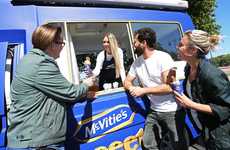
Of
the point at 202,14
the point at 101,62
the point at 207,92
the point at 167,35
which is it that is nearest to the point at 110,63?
the point at 101,62

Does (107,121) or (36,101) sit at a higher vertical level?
(36,101)

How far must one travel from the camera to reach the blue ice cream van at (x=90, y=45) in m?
3.48

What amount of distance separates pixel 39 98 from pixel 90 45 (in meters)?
1.62

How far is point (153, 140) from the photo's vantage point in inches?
173

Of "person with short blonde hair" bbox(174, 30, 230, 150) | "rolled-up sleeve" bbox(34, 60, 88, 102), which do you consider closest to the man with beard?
"person with short blonde hair" bbox(174, 30, 230, 150)

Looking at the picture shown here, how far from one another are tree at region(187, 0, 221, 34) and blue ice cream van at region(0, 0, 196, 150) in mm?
8729

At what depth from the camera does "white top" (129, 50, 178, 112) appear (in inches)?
169

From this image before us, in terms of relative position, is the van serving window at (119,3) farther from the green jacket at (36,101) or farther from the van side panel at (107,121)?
the van side panel at (107,121)

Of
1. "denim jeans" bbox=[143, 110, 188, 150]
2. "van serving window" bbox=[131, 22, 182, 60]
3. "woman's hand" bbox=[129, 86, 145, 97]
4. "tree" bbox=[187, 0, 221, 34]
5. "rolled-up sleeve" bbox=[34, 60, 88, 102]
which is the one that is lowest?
"denim jeans" bbox=[143, 110, 188, 150]

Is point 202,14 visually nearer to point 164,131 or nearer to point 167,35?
point 167,35

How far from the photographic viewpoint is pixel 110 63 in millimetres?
4582

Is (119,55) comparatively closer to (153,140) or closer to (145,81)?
(145,81)

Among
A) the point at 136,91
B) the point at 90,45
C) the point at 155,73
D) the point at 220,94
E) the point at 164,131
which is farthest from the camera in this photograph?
the point at 164,131

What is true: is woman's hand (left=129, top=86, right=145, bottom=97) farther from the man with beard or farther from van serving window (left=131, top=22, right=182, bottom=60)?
van serving window (left=131, top=22, right=182, bottom=60)
